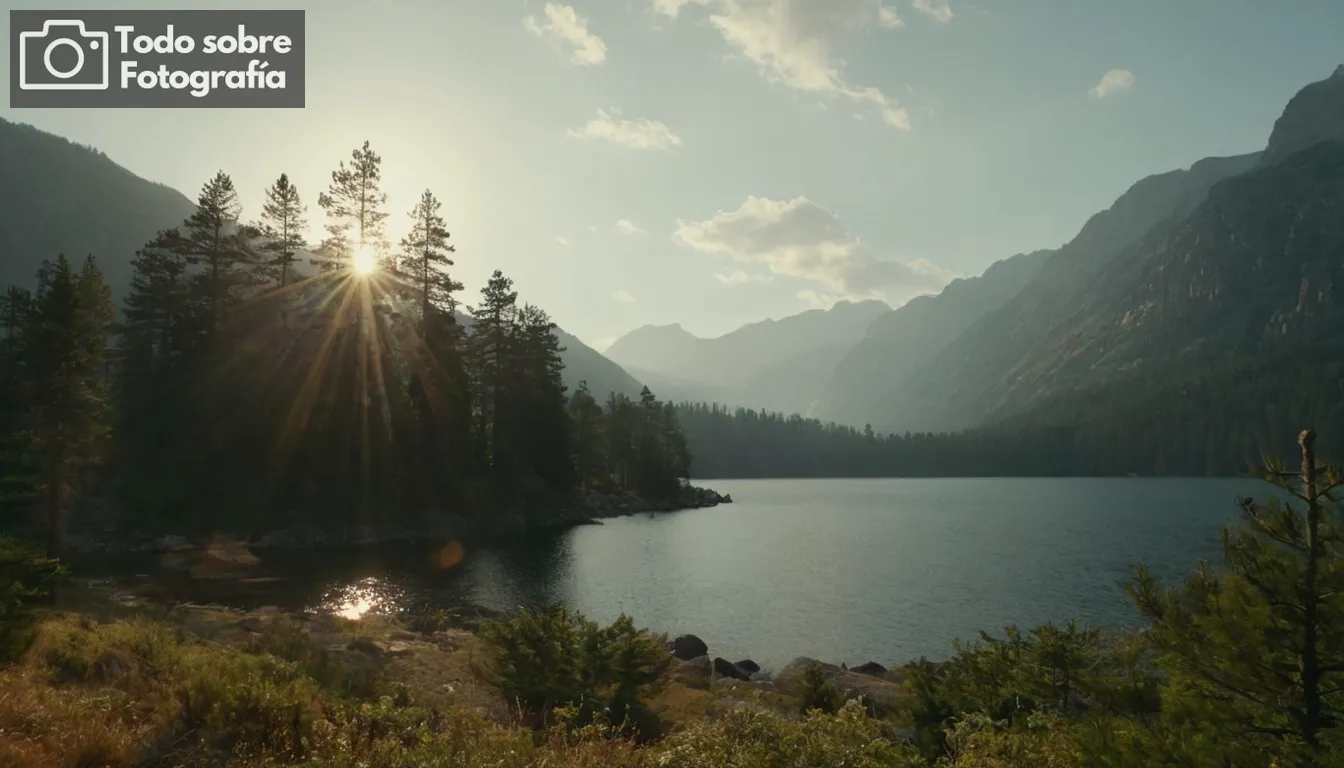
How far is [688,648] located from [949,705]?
1825 centimetres

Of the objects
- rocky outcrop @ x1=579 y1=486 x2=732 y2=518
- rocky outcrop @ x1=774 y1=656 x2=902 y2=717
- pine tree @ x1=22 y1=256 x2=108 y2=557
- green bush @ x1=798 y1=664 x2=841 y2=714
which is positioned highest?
pine tree @ x1=22 y1=256 x2=108 y2=557

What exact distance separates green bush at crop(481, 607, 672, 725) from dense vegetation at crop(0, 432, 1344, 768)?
40 cm

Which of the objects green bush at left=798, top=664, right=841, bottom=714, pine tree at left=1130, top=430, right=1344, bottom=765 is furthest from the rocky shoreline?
pine tree at left=1130, top=430, right=1344, bottom=765

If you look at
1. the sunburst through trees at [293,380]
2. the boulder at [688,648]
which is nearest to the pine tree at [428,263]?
the sunburst through trees at [293,380]

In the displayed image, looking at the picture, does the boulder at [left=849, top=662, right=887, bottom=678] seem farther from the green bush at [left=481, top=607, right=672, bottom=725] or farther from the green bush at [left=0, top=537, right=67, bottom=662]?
the green bush at [left=0, top=537, right=67, bottom=662]

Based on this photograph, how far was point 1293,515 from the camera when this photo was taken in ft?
27.2

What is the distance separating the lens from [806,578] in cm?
5166

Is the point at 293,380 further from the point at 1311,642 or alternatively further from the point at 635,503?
the point at 1311,642

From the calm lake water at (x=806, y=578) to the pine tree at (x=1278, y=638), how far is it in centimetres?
2402

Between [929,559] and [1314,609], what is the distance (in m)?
55.9

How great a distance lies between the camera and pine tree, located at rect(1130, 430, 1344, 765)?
7.86 meters

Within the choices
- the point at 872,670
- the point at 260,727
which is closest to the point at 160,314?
the point at 260,727

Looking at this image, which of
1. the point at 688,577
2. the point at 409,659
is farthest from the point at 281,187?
the point at 409,659

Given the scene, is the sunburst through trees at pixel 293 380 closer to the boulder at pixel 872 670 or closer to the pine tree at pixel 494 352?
the pine tree at pixel 494 352
